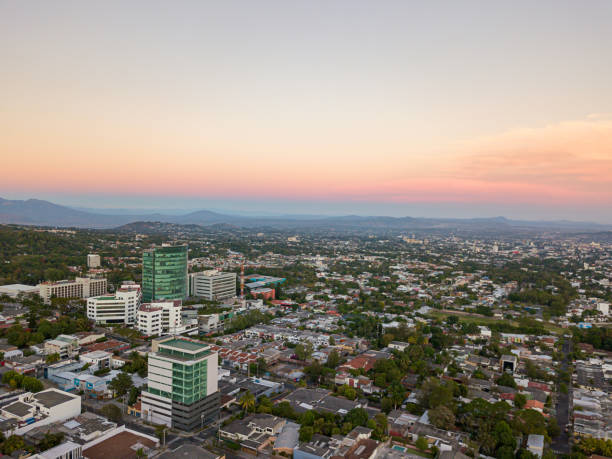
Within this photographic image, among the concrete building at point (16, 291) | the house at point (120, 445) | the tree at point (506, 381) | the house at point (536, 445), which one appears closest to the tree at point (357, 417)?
the house at point (536, 445)

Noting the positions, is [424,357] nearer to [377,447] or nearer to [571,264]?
[377,447]

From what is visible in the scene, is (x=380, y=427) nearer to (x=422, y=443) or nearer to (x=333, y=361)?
(x=422, y=443)

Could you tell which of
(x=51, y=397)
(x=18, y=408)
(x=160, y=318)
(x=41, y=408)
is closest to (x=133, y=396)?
(x=51, y=397)

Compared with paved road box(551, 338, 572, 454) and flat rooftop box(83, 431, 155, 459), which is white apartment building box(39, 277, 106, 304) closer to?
flat rooftop box(83, 431, 155, 459)

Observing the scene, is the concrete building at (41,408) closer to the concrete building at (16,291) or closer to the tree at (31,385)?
the tree at (31,385)

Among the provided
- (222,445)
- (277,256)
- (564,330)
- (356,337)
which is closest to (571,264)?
(564,330)

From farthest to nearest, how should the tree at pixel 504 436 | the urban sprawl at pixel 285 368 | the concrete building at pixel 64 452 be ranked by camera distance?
the urban sprawl at pixel 285 368, the tree at pixel 504 436, the concrete building at pixel 64 452
